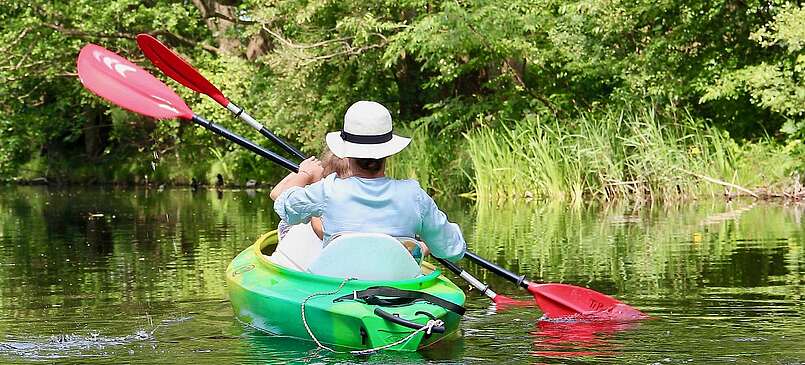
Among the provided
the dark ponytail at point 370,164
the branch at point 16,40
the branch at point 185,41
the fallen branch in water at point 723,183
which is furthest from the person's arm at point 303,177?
the branch at point 16,40

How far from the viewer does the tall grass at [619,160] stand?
1842cm

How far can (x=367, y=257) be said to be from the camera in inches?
257

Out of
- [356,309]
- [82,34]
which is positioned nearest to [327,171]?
[356,309]

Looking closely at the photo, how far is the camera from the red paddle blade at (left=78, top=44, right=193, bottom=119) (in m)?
10.3

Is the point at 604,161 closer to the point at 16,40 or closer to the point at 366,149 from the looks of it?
the point at 366,149

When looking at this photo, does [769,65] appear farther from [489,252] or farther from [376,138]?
[376,138]

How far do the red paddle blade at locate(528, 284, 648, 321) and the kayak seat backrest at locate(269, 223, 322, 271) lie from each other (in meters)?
1.30

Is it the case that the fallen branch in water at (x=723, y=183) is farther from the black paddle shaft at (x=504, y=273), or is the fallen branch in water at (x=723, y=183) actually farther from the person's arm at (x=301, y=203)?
the person's arm at (x=301, y=203)

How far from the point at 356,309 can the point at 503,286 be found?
326cm

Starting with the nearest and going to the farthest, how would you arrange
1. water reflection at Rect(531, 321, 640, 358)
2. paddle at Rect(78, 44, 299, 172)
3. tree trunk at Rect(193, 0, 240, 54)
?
1. water reflection at Rect(531, 321, 640, 358)
2. paddle at Rect(78, 44, 299, 172)
3. tree trunk at Rect(193, 0, 240, 54)

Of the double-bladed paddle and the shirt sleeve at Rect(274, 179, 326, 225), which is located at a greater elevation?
the double-bladed paddle

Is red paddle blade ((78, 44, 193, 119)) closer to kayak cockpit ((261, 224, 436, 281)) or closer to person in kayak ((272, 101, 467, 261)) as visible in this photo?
person in kayak ((272, 101, 467, 261))

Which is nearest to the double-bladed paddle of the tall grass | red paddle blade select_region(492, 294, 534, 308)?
red paddle blade select_region(492, 294, 534, 308)

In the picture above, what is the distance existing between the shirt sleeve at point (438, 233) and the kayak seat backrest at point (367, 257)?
227 millimetres
